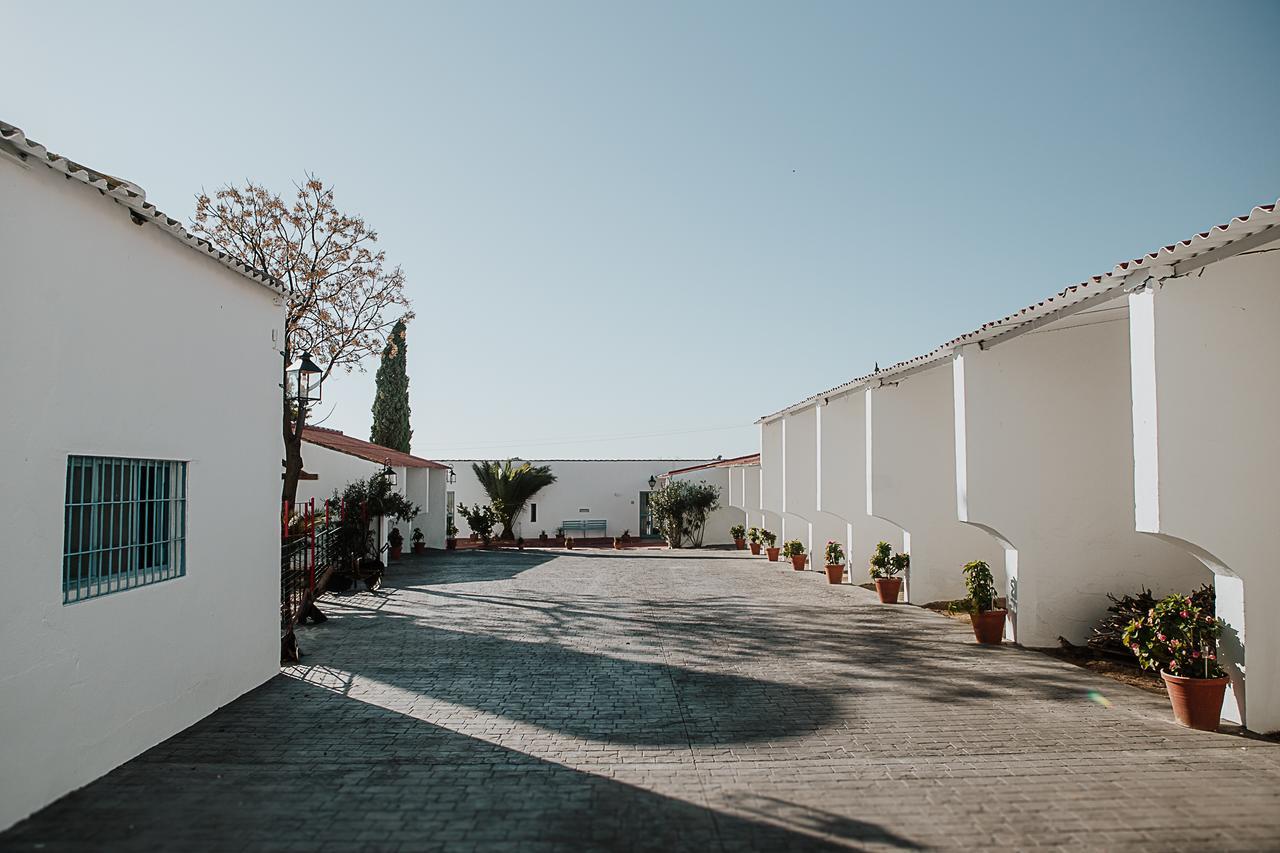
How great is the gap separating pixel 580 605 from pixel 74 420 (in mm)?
10785

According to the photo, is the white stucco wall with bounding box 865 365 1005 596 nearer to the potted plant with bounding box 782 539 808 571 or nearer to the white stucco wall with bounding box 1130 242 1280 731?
the white stucco wall with bounding box 1130 242 1280 731

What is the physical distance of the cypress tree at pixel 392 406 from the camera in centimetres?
3519

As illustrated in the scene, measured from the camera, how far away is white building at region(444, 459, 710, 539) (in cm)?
4069

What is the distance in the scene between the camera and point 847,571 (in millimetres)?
19609

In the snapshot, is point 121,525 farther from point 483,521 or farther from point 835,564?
point 483,521

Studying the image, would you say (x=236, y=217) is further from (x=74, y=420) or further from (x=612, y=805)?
(x=612, y=805)

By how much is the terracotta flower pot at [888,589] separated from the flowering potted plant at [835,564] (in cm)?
366

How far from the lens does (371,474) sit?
941 inches

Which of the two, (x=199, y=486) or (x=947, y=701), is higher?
(x=199, y=486)

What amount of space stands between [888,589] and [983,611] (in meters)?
4.09

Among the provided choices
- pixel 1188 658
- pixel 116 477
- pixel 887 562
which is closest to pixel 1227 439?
pixel 1188 658

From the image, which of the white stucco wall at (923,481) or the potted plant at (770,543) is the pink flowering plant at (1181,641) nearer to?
the white stucco wall at (923,481)

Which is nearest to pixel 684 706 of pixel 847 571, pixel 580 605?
pixel 580 605

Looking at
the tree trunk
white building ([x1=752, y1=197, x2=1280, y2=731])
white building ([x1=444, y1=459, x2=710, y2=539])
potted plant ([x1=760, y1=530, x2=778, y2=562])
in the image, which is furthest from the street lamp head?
white building ([x1=444, y1=459, x2=710, y2=539])
